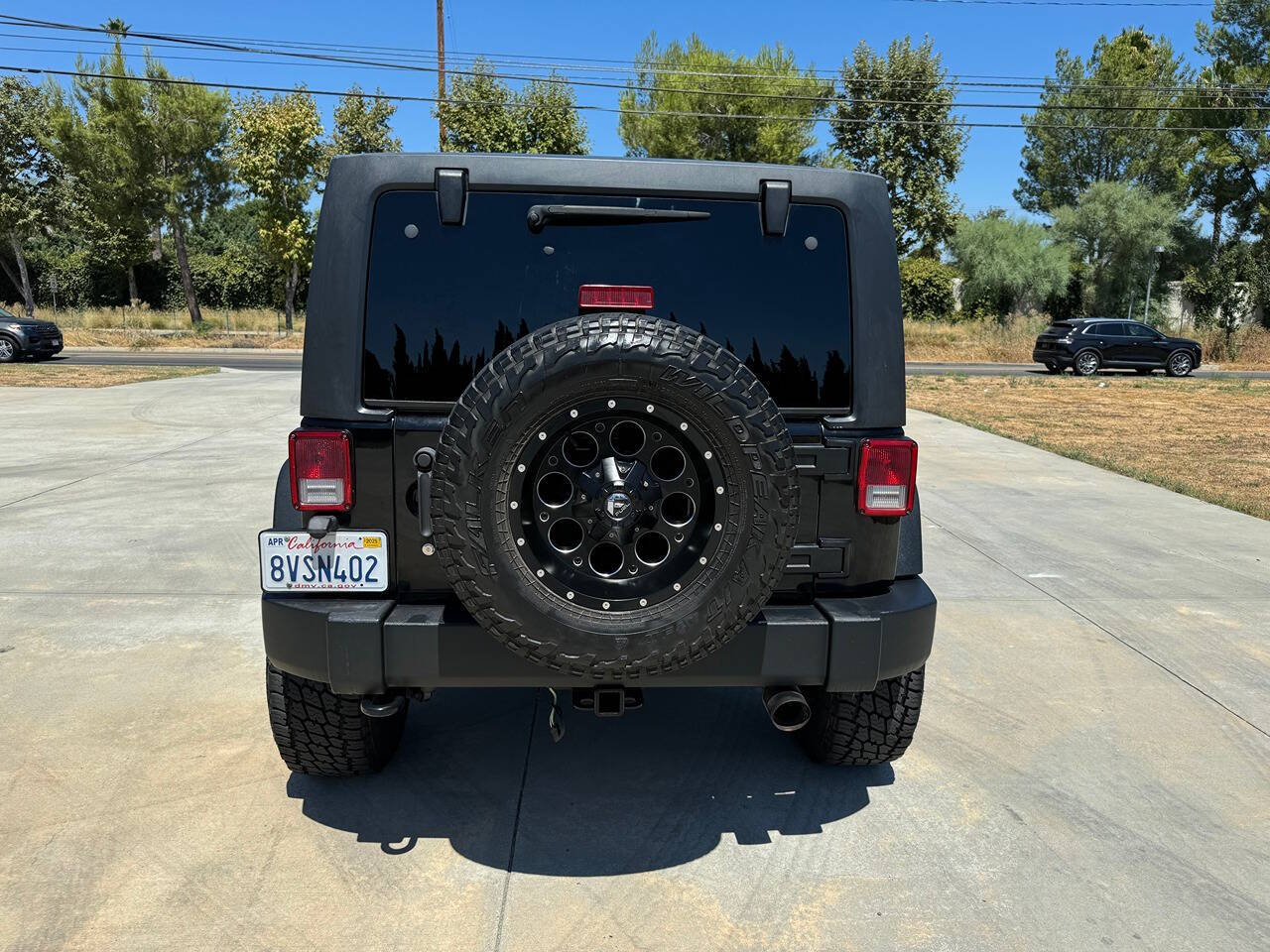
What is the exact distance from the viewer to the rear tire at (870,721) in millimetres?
3404

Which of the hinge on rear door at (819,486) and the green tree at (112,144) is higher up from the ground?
the green tree at (112,144)

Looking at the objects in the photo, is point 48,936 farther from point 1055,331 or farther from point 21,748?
point 1055,331

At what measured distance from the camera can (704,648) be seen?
2602mm

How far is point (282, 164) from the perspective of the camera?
31.8 meters

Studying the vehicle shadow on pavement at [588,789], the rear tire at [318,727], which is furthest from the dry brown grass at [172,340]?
the rear tire at [318,727]

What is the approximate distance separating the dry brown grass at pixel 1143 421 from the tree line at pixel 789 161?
16.7 meters

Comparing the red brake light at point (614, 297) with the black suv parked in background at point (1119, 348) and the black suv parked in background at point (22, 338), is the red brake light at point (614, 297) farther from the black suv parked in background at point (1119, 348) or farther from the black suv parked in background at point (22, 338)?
the black suv parked in background at point (1119, 348)

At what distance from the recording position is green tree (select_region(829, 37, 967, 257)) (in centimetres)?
4281

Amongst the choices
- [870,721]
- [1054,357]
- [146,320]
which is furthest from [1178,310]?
[870,721]

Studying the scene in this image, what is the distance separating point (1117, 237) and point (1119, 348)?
17.0 metres

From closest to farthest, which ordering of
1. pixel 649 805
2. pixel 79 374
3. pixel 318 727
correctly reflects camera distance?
pixel 318 727 → pixel 649 805 → pixel 79 374

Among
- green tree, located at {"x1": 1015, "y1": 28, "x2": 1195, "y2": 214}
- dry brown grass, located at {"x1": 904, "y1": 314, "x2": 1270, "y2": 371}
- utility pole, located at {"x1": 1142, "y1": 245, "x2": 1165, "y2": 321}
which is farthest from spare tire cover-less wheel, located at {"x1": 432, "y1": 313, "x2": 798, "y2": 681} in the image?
green tree, located at {"x1": 1015, "y1": 28, "x2": 1195, "y2": 214}

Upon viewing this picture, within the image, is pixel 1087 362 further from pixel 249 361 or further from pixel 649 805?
pixel 649 805

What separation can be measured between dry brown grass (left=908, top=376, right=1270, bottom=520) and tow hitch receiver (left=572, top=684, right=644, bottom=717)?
304 inches
